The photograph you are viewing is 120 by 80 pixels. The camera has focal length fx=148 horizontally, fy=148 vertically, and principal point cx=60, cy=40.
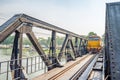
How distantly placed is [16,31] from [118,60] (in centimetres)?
522

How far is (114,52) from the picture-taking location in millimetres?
3125

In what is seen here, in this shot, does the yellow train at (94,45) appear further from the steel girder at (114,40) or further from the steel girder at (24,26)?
the steel girder at (114,40)

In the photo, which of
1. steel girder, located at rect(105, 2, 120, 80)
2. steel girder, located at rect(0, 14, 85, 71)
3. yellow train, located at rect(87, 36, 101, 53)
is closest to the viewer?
steel girder, located at rect(105, 2, 120, 80)

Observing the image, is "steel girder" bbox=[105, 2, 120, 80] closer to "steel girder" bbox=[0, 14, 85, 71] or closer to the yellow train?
"steel girder" bbox=[0, 14, 85, 71]

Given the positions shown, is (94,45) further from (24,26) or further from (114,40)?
(114,40)

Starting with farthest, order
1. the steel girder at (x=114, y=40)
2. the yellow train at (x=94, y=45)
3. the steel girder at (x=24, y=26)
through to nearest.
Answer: the yellow train at (x=94, y=45)
the steel girder at (x=24, y=26)
the steel girder at (x=114, y=40)

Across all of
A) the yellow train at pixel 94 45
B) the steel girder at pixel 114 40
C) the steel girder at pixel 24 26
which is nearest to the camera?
the steel girder at pixel 114 40

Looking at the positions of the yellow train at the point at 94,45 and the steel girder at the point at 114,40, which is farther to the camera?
the yellow train at the point at 94,45

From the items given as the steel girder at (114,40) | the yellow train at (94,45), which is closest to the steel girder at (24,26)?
the steel girder at (114,40)

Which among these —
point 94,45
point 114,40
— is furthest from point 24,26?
point 94,45

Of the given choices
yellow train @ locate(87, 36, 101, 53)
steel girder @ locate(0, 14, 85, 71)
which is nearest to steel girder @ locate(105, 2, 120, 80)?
steel girder @ locate(0, 14, 85, 71)

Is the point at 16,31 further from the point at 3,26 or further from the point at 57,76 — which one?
the point at 57,76

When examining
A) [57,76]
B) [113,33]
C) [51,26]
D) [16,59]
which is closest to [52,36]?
[51,26]

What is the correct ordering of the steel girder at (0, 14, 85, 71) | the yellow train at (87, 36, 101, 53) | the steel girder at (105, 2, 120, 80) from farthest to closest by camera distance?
1. the yellow train at (87, 36, 101, 53)
2. the steel girder at (0, 14, 85, 71)
3. the steel girder at (105, 2, 120, 80)
